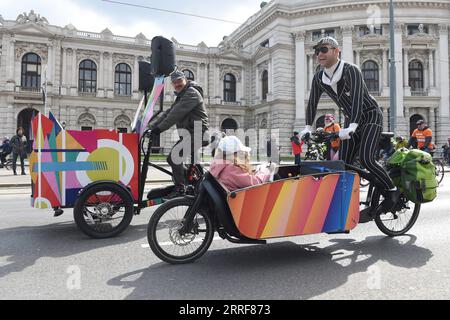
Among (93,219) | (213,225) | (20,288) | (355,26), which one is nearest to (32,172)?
(93,219)

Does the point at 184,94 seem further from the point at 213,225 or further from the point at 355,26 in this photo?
the point at 355,26

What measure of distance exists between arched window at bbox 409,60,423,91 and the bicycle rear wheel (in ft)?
114

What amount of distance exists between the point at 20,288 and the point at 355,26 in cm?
3678

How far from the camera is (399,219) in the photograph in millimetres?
4734

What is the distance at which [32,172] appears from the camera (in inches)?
182

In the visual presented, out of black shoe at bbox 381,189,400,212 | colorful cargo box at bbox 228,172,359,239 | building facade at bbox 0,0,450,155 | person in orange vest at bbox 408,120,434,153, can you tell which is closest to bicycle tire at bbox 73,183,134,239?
colorful cargo box at bbox 228,172,359,239

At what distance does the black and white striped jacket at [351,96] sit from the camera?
13.5 ft

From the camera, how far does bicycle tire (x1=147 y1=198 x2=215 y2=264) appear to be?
133 inches

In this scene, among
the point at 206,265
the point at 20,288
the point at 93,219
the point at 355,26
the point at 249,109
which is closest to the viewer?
the point at 20,288

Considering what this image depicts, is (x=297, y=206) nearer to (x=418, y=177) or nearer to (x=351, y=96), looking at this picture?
(x=351, y=96)

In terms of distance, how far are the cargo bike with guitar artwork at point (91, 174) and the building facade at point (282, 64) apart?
101 ft

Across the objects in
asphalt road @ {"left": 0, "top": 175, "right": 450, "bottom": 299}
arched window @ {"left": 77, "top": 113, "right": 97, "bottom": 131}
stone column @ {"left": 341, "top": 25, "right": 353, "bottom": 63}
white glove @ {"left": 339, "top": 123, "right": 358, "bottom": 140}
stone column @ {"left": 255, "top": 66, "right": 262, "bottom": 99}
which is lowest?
asphalt road @ {"left": 0, "top": 175, "right": 450, "bottom": 299}

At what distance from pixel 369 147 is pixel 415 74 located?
35.8 meters

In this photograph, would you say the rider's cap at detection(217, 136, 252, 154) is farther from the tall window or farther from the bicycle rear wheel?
the tall window
